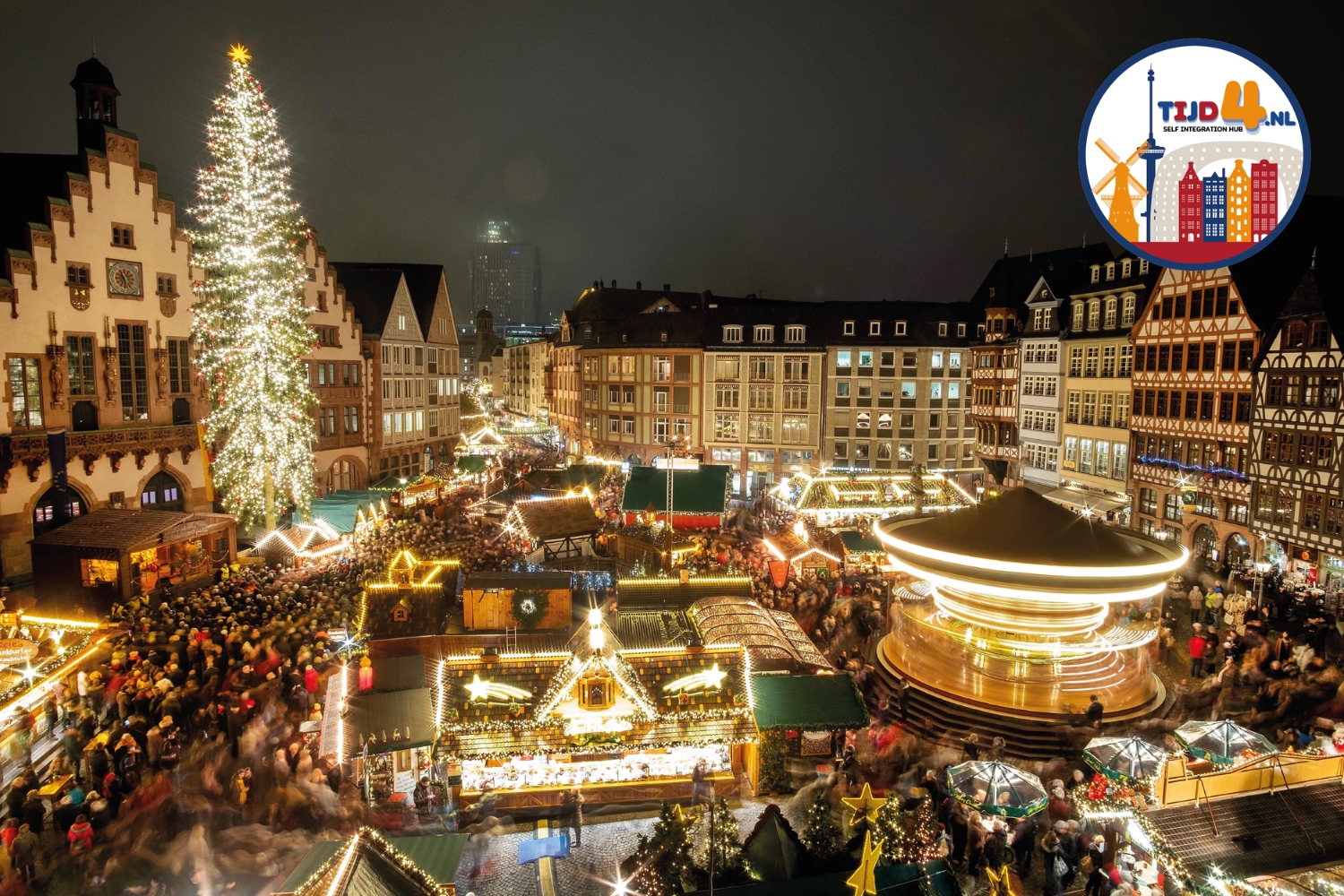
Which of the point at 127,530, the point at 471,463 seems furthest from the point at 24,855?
the point at 471,463

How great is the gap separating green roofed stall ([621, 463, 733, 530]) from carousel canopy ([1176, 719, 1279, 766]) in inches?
759

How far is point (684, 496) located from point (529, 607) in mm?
16489

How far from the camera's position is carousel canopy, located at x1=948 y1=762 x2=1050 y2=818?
35.4 ft

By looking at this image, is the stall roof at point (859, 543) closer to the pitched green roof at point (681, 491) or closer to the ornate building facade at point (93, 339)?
the pitched green roof at point (681, 491)

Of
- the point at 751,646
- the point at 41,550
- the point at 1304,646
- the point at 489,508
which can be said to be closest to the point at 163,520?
the point at 41,550

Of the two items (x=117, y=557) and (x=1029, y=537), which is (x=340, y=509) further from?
(x=1029, y=537)

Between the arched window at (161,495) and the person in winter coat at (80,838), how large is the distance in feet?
64.9

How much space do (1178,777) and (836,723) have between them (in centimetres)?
505

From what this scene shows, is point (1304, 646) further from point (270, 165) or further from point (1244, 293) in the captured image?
point (270, 165)

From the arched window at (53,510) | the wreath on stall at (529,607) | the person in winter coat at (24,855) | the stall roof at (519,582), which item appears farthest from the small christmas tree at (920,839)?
the arched window at (53,510)

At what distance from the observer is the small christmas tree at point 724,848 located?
877 cm

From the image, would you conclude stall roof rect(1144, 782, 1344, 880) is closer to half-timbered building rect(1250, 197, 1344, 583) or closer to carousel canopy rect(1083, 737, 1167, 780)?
carousel canopy rect(1083, 737, 1167, 780)

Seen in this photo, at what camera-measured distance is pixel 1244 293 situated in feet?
88.0

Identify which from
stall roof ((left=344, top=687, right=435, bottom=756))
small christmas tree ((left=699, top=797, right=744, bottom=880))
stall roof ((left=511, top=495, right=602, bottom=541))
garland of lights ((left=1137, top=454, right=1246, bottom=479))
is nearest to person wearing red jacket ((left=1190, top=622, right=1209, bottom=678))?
garland of lights ((left=1137, top=454, right=1246, bottom=479))
